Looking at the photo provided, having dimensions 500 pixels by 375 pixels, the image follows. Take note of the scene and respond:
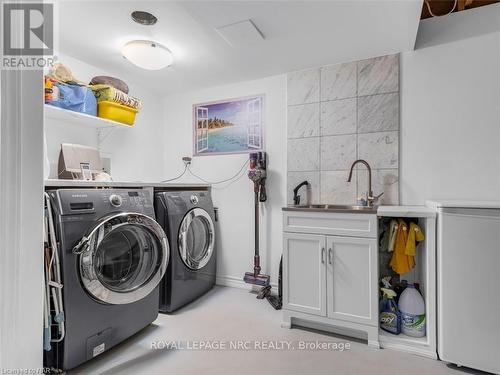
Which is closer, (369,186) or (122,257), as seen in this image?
(122,257)

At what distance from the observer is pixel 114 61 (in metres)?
2.42

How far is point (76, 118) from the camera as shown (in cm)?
220

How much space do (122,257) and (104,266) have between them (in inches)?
4.9

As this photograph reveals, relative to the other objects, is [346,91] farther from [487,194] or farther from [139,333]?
[139,333]

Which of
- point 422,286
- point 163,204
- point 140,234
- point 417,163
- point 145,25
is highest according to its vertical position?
point 145,25

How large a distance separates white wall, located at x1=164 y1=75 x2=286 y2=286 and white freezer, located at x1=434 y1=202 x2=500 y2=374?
1379mm

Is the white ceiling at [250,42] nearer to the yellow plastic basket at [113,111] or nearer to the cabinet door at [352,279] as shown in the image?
the yellow plastic basket at [113,111]

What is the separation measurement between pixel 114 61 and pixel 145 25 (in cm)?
75

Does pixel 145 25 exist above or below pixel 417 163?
above

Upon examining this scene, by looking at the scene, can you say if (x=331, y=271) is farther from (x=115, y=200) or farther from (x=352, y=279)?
(x=115, y=200)

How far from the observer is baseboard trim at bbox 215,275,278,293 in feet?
8.91

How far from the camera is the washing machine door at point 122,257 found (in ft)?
4.99

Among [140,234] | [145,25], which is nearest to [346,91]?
[145,25]

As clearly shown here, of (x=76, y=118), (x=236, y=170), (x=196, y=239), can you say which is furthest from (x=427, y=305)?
(x=76, y=118)
